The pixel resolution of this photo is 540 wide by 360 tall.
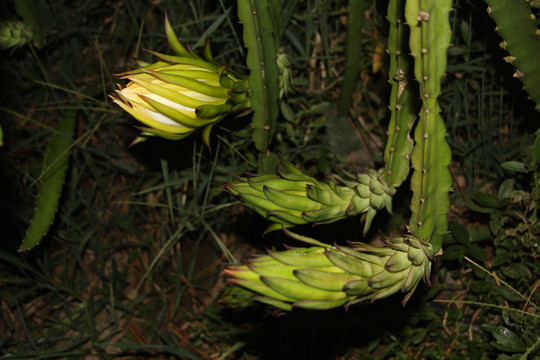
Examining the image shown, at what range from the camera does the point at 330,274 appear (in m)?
0.80

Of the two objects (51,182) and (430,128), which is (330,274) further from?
(51,182)

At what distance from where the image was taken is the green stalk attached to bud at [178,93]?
0.99 metres

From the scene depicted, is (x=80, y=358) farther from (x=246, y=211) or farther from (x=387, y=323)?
(x=387, y=323)

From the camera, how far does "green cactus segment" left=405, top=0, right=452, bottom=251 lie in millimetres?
756

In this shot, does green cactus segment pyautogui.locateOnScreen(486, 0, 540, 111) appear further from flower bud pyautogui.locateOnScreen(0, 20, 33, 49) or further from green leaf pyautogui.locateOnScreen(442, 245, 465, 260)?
flower bud pyautogui.locateOnScreen(0, 20, 33, 49)

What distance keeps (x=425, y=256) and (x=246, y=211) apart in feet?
2.56

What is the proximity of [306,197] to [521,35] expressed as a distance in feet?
1.86

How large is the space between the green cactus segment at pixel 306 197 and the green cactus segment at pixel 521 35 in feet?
1.26

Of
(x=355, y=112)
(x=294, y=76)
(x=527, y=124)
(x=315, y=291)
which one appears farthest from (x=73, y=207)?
(x=527, y=124)

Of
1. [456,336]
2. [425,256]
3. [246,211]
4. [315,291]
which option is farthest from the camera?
[246,211]

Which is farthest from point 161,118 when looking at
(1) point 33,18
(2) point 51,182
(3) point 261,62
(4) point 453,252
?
(1) point 33,18

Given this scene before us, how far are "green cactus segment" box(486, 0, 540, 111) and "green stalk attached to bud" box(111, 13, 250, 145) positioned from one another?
59 cm

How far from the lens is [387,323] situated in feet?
4.58

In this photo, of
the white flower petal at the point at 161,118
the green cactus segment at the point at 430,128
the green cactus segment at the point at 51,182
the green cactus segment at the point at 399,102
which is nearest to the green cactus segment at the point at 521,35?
the green cactus segment at the point at 399,102
